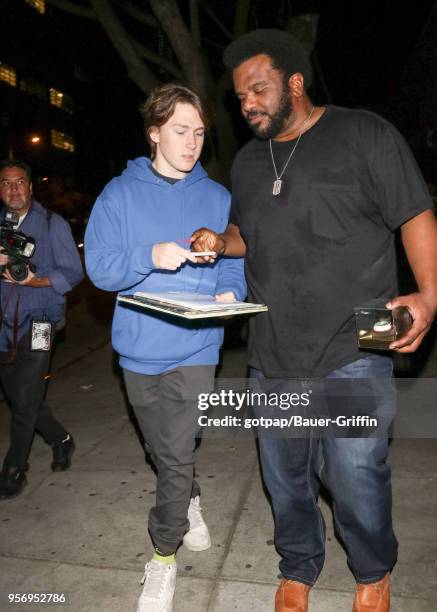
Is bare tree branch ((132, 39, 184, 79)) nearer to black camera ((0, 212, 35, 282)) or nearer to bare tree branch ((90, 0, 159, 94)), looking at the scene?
bare tree branch ((90, 0, 159, 94))

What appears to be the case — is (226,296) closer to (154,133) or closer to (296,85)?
(154,133)

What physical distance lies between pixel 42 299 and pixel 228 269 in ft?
5.44

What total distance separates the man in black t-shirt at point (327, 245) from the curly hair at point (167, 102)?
0.27m

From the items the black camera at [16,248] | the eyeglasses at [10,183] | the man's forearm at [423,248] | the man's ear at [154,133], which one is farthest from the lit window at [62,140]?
the man's forearm at [423,248]

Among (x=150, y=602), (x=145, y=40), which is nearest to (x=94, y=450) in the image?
(x=150, y=602)

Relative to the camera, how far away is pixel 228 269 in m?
3.02

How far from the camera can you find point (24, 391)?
4.05m

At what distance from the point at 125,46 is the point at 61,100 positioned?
160 ft

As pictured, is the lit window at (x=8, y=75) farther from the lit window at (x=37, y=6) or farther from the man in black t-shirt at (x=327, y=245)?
the man in black t-shirt at (x=327, y=245)

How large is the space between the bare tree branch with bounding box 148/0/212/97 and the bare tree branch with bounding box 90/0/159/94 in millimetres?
575

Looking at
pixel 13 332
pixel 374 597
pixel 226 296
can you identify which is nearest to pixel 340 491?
pixel 374 597

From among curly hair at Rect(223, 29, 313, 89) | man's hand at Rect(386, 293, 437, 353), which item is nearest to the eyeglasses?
curly hair at Rect(223, 29, 313, 89)

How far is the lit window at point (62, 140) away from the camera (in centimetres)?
5209

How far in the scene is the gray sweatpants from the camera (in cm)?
282
